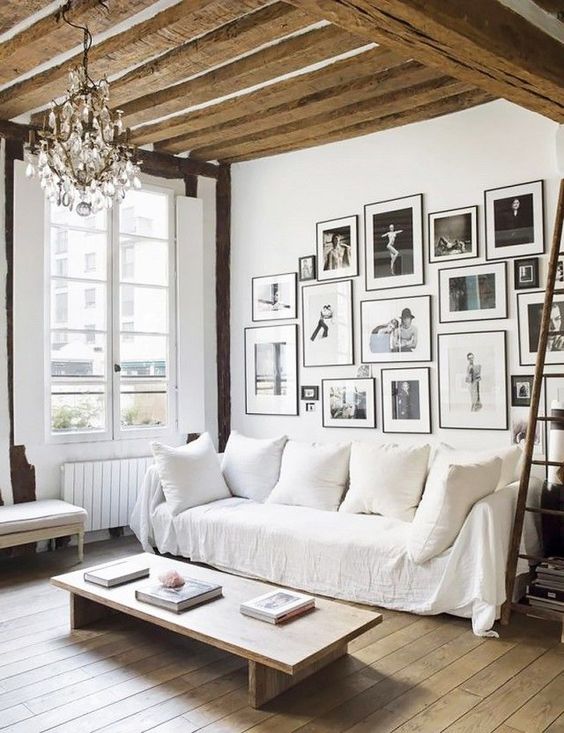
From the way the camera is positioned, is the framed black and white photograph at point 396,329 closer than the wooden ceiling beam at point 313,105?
No

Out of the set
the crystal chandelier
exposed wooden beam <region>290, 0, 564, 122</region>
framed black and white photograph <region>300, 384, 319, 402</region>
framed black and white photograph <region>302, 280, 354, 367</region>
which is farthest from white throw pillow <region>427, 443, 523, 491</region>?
the crystal chandelier

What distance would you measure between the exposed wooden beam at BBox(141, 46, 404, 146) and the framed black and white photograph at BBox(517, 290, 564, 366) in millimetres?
1642

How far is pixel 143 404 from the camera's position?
569 centimetres

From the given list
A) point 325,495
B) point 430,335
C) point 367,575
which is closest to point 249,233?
point 430,335

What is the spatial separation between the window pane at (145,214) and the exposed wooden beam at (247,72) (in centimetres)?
75

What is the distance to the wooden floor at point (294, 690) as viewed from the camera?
8.62ft

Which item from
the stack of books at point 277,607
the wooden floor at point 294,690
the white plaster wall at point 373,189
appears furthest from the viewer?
the white plaster wall at point 373,189

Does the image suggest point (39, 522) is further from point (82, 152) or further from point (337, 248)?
point (337, 248)

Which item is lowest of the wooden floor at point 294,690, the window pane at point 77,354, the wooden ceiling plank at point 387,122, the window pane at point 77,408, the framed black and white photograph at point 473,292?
the wooden floor at point 294,690

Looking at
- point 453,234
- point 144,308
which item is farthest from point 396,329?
point 144,308

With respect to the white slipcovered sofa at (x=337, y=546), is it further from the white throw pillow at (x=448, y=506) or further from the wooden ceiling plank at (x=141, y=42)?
the wooden ceiling plank at (x=141, y=42)

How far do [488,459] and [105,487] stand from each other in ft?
9.75

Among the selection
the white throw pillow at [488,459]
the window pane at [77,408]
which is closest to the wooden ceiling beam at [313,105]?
the window pane at [77,408]

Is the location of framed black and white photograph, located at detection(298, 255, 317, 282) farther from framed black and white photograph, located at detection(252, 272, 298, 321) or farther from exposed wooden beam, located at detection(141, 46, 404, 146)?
exposed wooden beam, located at detection(141, 46, 404, 146)
